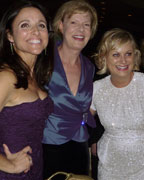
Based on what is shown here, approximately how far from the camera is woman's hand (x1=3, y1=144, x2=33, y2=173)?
4.33ft

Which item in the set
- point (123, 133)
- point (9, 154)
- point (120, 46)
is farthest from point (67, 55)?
point (9, 154)

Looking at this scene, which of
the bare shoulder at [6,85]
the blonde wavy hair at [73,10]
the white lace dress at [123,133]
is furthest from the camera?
the blonde wavy hair at [73,10]

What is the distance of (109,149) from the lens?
193 cm

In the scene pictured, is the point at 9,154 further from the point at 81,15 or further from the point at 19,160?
the point at 81,15

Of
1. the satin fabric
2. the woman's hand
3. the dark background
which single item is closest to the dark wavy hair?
the satin fabric

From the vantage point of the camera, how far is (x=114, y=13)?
34.7 feet

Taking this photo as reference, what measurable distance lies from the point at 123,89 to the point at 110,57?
0.27 meters

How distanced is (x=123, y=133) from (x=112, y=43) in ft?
2.25

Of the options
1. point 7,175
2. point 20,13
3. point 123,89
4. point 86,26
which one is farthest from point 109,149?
point 20,13

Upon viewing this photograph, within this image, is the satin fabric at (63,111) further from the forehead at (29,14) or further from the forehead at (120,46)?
the forehead at (29,14)

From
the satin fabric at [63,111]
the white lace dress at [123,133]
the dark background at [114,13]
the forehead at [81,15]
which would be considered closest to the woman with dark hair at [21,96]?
the satin fabric at [63,111]

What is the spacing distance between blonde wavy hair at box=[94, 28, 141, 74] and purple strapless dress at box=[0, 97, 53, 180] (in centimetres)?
77

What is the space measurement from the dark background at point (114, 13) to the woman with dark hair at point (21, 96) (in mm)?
5780

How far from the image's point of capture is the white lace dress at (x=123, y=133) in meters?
1.87
